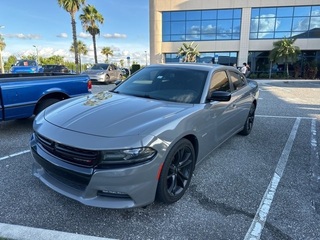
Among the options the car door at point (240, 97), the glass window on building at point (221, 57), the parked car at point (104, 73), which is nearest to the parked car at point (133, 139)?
the car door at point (240, 97)

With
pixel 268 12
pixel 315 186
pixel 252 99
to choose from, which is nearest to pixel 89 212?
pixel 315 186

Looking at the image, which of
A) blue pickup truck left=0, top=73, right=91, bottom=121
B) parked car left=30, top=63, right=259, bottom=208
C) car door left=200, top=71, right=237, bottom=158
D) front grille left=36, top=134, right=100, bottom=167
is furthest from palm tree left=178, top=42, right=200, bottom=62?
front grille left=36, top=134, right=100, bottom=167

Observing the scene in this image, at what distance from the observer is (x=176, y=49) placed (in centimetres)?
3127

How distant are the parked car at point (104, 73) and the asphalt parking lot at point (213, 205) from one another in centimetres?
1293

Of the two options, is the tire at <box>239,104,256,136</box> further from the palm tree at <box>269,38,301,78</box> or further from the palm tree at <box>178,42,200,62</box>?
the palm tree at <box>269,38,301,78</box>

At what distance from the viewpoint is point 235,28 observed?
29672 millimetres

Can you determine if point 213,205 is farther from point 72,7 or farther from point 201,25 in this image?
point 201,25

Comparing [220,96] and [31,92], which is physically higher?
[220,96]

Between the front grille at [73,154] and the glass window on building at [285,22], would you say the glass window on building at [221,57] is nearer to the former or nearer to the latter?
the glass window on building at [285,22]

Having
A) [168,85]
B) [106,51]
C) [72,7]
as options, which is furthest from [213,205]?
[106,51]

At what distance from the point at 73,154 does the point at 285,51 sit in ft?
96.2

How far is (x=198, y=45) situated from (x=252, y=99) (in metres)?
26.9

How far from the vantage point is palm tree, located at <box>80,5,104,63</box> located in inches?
1307

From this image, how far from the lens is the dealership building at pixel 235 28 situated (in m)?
28.3
